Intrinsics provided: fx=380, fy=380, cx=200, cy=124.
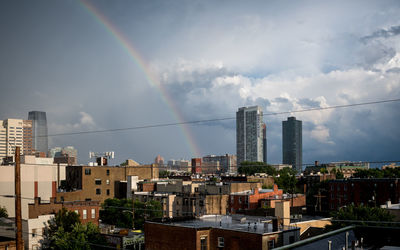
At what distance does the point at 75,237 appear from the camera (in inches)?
1721

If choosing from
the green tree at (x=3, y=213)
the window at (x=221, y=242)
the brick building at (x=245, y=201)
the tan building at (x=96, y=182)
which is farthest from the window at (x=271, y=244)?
the tan building at (x=96, y=182)

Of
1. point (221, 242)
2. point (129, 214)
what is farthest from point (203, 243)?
point (129, 214)

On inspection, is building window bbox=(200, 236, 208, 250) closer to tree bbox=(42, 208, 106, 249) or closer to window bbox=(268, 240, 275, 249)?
window bbox=(268, 240, 275, 249)

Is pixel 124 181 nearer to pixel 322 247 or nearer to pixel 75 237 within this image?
pixel 75 237

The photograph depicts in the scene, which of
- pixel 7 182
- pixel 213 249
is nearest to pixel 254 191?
pixel 213 249

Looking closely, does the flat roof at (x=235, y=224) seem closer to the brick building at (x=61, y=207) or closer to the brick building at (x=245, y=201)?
the brick building at (x=61, y=207)

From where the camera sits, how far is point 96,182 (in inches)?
3526

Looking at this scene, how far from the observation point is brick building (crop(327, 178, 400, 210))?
2719 inches

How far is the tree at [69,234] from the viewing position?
42.5 m

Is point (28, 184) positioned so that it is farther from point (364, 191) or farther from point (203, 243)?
point (364, 191)

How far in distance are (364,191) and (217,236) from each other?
53.1 m

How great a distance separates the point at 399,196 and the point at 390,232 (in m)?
66.3

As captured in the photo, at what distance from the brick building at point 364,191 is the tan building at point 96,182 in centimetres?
4714

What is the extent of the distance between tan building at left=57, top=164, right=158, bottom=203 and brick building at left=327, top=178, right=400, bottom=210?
47.1m
